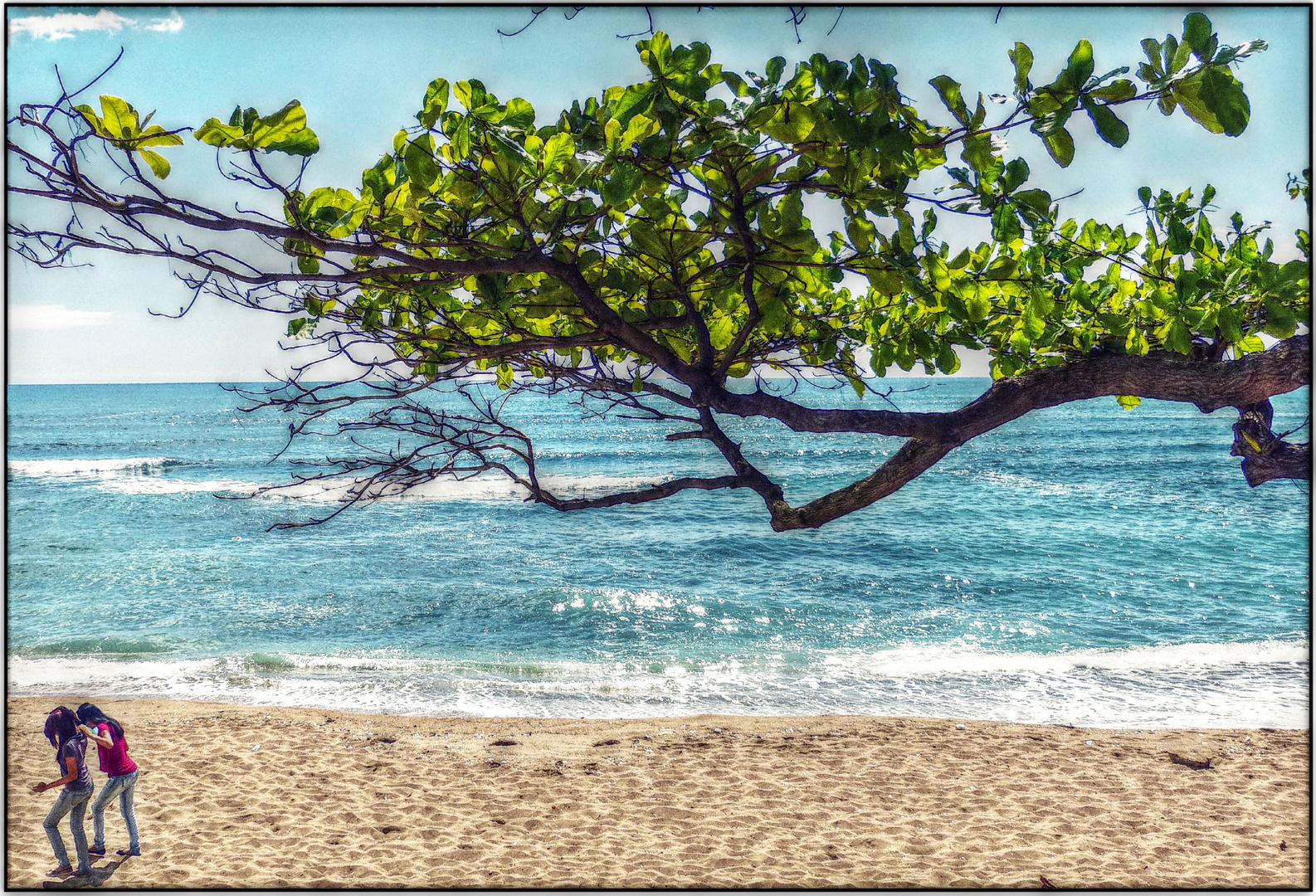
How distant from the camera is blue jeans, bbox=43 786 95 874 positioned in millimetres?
5070

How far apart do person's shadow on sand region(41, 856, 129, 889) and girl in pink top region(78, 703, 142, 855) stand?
135 mm

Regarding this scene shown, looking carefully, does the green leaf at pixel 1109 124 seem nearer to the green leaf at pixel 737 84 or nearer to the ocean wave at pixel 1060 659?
the green leaf at pixel 737 84

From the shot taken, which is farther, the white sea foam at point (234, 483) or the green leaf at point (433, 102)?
the white sea foam at point (234, 483)

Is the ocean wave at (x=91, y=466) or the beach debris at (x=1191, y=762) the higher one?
the ocean wave at (x=91, y=466)

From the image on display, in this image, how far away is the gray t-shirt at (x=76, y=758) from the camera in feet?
16.2

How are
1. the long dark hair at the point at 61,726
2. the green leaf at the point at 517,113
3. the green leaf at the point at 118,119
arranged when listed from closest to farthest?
the green leaf at the point at 118,119, the green leaf at the point at 517,113, the long dark hair at the point at 61,726

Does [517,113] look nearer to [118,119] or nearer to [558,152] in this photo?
[558,152]

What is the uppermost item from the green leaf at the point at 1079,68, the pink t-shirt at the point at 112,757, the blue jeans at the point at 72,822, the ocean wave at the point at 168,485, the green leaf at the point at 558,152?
the green leaf at the point at 1079,68

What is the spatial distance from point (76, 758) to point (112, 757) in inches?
10.8

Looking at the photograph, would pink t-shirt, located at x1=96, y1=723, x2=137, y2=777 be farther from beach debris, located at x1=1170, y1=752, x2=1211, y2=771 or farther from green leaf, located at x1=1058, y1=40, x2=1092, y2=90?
beach debris, located at x1=1170, y1=752, x2=1211, y2=771

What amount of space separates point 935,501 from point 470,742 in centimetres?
2192

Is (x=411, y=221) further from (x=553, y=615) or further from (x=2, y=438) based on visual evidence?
(x=553, y=615)

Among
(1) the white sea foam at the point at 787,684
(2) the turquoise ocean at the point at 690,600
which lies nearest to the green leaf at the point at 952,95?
(2) the turquoise ocean at the point at 690,600

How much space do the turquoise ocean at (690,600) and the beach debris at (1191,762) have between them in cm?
152
